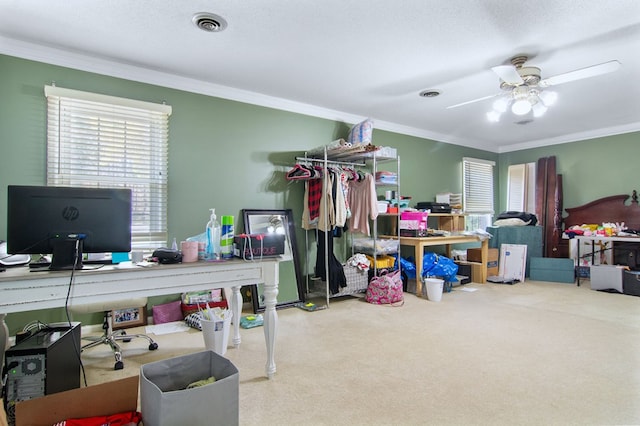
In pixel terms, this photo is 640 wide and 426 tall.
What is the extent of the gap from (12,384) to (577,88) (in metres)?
5.28

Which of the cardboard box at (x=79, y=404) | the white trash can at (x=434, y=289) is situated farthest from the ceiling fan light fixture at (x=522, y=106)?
the cardboard box at (x=79, y=404)

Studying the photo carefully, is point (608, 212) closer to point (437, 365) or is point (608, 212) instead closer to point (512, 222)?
point (512, 222)

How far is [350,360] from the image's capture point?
2406 millimetres

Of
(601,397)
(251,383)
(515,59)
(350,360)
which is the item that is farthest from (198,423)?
(515,59)

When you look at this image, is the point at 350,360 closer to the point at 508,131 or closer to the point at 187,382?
the point at 187,382

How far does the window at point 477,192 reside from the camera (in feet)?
20.5

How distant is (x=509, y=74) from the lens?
280 centimetres

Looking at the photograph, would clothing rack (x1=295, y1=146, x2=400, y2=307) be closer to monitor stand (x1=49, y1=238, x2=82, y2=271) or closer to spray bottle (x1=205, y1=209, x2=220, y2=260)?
spray bottle (x1=205, y1=209, x2=220, y2=260)

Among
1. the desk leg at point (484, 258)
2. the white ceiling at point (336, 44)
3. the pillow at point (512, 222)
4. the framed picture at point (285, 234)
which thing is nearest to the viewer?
the white ceiling at point (336, 44)

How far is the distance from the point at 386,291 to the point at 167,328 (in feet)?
7.66

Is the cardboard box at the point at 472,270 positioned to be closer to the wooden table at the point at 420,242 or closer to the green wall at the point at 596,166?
the wooden table at the point at 420,242

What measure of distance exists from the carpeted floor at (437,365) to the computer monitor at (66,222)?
97 centimetres

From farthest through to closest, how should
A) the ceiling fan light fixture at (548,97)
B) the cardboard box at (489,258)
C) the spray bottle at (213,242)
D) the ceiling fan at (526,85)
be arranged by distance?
the cardboard box at (489,258) < the ceiling fan light fixture at (548,97) < the ceiling fan at (526,85) < the spray bottle at (213,242)

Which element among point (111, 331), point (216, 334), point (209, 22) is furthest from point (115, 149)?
point (216, 334)
